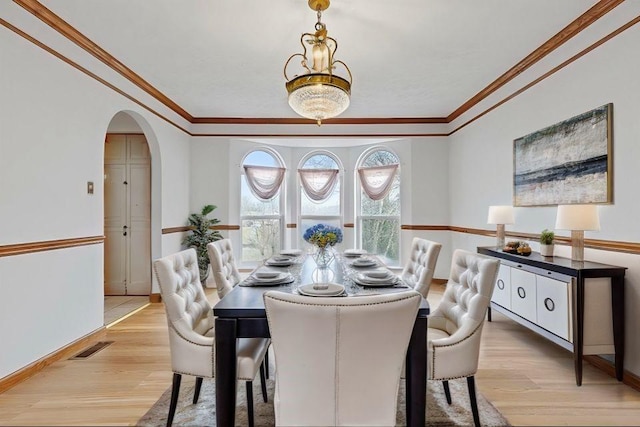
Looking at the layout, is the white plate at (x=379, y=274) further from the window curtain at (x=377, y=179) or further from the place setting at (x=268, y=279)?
the window curtain at (x=377, y=179)

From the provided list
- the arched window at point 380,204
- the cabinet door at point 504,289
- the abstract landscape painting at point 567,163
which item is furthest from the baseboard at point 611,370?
the arched window at point 380,204

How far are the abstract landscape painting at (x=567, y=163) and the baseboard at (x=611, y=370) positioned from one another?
1.17 m

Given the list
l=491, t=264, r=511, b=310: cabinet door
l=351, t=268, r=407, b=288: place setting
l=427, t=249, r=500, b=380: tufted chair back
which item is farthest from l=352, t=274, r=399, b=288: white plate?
l=491, t=264, r=511, b=310: cabinet door

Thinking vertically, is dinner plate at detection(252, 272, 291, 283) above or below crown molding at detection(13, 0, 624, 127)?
below

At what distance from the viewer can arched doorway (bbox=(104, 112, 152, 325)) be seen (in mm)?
4609

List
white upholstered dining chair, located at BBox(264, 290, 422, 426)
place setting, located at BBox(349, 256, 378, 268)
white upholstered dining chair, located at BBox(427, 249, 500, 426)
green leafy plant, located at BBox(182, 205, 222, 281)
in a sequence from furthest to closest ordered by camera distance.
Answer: green leafy plant, located at BBox(182, 205, 222, 281) → place setting, located at BBox(349, 256, 378, 268) → white upholstered dining chair, located at BBox(427, 249, 500, 426) → white upholstered dining chair, located at BBox(264, 290, 422, 426)

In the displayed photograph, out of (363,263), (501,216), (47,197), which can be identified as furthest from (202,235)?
(501,216)

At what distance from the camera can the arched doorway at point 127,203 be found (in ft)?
15.1

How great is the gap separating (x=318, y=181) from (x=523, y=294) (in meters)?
3.90

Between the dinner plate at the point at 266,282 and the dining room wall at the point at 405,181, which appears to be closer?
the dinner plate at the point at 266,282

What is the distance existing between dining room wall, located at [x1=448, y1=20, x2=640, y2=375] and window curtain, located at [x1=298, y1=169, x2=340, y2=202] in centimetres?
244

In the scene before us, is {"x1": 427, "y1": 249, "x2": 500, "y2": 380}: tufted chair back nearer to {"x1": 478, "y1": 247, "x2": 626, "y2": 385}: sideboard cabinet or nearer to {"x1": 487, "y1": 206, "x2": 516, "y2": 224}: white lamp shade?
{"x1": 478, "y1": 247, "x2": 626, "y2": 385}: sideboard cabinet

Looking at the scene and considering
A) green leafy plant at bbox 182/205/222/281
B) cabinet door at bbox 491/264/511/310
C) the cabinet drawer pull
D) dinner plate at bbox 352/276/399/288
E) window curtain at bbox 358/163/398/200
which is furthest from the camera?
window curtain at bbox 358/163/398/200

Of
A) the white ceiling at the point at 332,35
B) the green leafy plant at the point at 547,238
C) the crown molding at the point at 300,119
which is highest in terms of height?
the white ceiling at the point at 332,35
